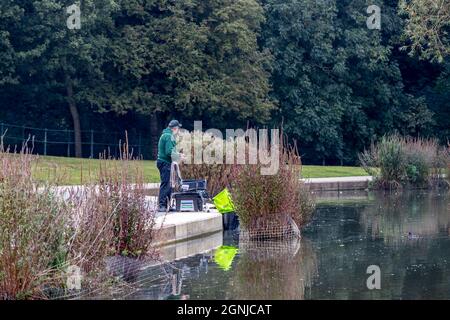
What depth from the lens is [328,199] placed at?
26.3 meters

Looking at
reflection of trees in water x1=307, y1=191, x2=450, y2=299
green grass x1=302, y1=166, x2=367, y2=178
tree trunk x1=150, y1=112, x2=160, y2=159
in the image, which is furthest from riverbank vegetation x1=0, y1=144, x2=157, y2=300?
tree trunk x1=150, y1=112, x2=160, y2=159

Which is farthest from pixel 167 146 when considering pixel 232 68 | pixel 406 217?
pixel 232 68

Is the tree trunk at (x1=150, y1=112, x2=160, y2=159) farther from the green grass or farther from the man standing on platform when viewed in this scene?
the man standing on platform

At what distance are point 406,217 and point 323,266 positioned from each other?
7714mm

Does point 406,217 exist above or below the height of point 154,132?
below

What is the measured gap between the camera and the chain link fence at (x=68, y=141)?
39.4 metres

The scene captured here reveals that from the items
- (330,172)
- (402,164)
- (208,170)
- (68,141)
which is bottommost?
(330,172)

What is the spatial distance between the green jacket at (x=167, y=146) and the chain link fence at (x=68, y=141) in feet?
71.4

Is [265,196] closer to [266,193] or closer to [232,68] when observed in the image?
[266,193]

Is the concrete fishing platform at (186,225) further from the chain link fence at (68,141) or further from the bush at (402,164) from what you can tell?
the chain link fence at (68,141)

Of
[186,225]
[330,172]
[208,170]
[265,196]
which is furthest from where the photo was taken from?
[330,172]

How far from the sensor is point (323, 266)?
13.3 metres

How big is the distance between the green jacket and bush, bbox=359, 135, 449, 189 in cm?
1373
